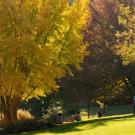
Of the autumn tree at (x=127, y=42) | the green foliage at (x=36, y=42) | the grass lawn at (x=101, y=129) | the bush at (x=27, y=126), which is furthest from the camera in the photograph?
the autumn tree at (x=127, y=42)

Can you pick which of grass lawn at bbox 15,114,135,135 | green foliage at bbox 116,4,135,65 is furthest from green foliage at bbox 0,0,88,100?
grass lawn at bbox 15,114,135,135

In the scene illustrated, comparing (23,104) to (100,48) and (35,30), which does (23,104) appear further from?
(35,30)

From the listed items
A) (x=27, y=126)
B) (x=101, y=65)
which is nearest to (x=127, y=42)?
(x=101, y=65)

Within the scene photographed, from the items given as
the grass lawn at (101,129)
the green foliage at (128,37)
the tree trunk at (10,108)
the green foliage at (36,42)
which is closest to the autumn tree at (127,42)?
the green foliage at (128,37)

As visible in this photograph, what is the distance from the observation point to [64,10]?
28641mm

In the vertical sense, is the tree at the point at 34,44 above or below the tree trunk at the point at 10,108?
above

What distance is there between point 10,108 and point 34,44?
14.2ft

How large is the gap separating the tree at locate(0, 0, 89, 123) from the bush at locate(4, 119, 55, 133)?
1882mm

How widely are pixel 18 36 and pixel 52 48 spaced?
97.7 inches

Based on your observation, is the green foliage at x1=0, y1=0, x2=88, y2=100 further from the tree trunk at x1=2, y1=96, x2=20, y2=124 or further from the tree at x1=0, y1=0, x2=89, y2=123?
the tree trunk at x1=2, y1=96, x2=20, y2=124

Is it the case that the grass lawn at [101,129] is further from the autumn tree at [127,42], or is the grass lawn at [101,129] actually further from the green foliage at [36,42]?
the autumn tree at [127,42]

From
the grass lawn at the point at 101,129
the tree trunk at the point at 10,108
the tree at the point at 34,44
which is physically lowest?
the grass lawn at the point at 101,129

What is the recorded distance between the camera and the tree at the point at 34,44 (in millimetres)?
26922

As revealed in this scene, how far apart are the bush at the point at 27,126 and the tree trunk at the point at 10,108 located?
7.16 ft
